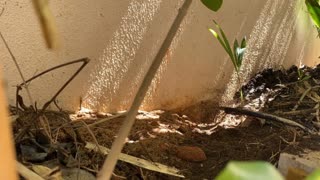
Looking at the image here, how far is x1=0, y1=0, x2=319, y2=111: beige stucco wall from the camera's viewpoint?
5.53ft

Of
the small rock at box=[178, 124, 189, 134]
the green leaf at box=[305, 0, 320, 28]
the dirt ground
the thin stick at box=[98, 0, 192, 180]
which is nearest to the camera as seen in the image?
the thin stick at box=[98, 0, 192, 180]

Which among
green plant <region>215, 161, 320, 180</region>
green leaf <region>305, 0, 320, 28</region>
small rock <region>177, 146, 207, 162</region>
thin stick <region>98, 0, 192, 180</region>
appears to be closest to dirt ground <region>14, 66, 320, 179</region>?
small rock <region>177, 146, 207, 162</region>

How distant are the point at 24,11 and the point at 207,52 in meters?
1.06

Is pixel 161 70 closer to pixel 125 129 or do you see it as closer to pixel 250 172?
pixel 125 129

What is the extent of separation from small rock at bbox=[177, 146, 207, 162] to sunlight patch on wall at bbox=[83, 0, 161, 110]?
38 centimetres

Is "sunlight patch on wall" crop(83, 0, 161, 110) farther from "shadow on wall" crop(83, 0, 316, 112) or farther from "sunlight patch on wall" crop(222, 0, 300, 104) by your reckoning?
"sunlight patch on wall" crop(222, 0, 300, 104)

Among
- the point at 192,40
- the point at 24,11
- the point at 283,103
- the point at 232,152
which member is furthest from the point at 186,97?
the point at 24,11

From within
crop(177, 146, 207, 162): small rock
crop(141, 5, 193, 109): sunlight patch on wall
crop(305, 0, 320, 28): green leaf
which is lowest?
crop(177, 146, 207, 162): small rock

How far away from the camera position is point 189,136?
6.70 feet

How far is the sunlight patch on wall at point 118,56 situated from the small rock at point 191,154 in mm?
381

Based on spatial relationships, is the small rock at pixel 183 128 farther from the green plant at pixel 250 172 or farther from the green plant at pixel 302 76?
the green plant at pixel 250 172

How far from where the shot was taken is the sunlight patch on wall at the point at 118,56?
6.40 ft

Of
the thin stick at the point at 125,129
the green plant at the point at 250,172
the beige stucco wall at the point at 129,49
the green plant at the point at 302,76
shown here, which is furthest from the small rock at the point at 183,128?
the green plant at the point at 250,172

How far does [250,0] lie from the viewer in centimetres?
269
